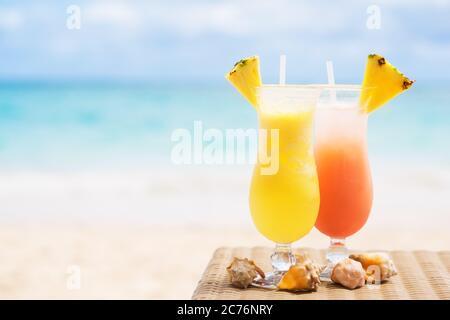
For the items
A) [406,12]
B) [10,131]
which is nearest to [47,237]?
[10,131]

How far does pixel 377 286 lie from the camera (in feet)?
6.02

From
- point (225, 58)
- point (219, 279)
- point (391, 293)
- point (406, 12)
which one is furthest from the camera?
point (225, 58)

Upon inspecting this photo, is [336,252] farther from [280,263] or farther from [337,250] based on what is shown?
[280,263]

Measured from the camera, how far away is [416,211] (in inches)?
292

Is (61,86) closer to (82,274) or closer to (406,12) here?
(406,12)

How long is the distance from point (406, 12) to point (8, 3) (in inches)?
255

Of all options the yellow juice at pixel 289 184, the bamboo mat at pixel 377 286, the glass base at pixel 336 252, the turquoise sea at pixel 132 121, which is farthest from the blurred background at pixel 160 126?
the yellow juice at pixel 289 184

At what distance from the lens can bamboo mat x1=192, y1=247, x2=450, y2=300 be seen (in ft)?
5.68

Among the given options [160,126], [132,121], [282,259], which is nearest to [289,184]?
[282,259]

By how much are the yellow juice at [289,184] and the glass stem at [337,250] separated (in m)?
0.15

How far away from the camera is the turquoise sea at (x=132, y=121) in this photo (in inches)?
379

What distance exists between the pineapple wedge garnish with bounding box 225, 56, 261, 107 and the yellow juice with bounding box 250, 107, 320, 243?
69 millimetres

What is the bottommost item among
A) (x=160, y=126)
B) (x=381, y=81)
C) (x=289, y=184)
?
(x=289, y=184)

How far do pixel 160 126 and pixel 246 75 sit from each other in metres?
9.20
